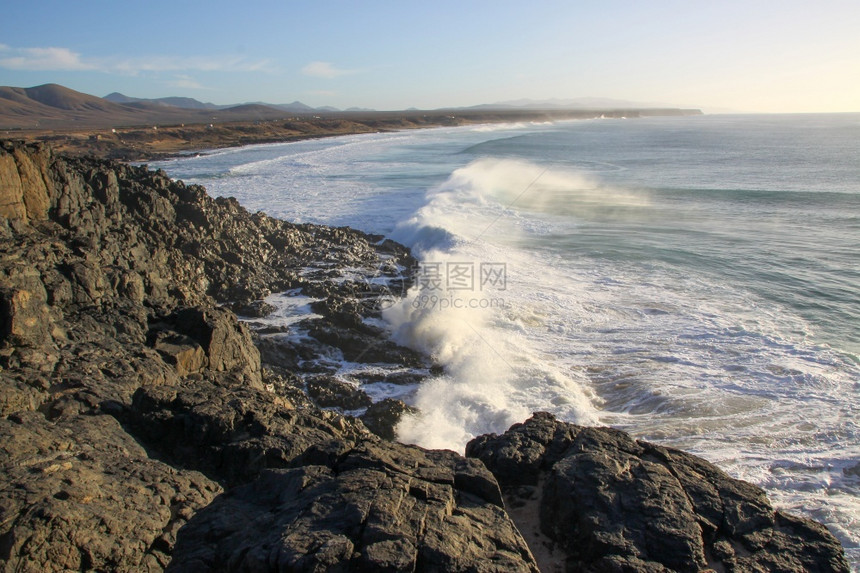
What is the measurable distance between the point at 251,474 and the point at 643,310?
9.62 metres

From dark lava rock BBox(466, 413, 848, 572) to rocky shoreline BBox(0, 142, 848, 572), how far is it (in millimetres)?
13

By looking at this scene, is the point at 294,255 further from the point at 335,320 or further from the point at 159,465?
the point at 159,465

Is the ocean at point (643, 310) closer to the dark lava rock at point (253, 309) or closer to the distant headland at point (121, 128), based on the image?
the dark lava rock at point (253, 309)

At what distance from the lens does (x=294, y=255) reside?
15867 millimetres

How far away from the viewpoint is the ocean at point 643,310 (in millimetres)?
7930

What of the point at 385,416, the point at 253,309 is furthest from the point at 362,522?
the point at 253,309

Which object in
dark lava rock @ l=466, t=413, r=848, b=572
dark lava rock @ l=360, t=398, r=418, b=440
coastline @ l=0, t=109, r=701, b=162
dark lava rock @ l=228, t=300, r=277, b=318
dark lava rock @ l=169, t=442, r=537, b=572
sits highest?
coastline @ l=0, t=109, r=701, b=162

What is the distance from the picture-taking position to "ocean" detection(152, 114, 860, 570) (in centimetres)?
793

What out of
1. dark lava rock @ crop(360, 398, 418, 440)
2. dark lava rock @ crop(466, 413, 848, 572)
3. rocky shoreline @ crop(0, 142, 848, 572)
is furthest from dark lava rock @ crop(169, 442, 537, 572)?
dark lava rock @ crop(360, 398, 418, 440)

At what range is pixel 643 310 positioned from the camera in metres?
12.4

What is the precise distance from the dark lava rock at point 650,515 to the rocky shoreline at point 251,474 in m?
0.01

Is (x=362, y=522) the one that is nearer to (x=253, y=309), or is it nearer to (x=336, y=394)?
(x=336, y=394)

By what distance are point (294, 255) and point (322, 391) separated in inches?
308

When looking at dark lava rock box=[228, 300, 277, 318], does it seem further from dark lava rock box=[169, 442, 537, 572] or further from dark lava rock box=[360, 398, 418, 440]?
dark lava rock box=[169, 442, 537, 572]
